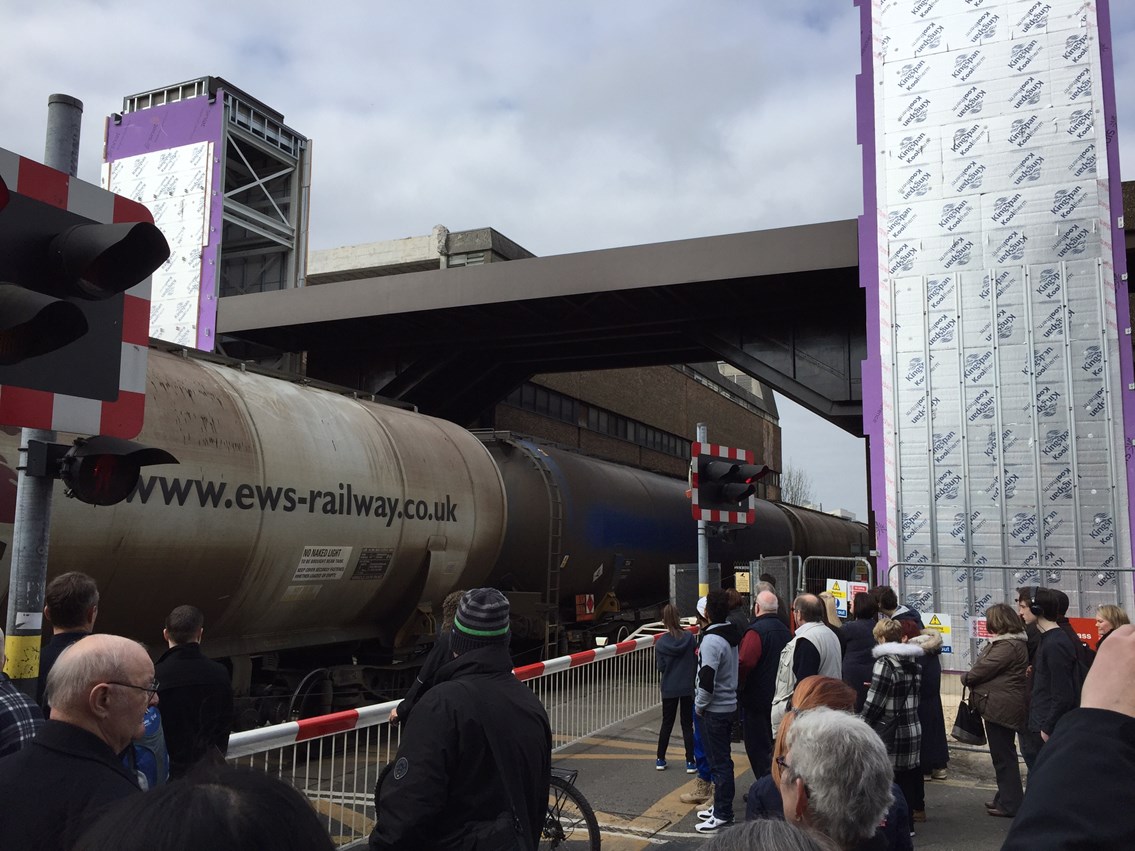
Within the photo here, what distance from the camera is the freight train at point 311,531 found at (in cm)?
649

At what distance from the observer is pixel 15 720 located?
2635 mm

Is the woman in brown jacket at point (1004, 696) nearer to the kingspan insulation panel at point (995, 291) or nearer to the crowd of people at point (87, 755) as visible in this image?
the crowd of people at point (87, 755)

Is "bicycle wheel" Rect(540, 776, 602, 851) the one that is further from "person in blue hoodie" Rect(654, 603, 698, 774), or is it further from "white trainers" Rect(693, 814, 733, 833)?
"person in blue hoodie" Rect(654, 603, 698, 774)

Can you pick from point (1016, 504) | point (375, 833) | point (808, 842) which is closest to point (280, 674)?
point (375, 833)

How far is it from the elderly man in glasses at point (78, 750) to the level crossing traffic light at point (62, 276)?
1.25m

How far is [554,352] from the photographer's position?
21.9 m

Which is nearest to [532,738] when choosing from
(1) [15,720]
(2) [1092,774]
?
(1) [15,720]

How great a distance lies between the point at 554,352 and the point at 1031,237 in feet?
39.2

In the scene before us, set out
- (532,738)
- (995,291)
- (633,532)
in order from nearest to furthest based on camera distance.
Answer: (532,738) < (995,291) < (633,532)

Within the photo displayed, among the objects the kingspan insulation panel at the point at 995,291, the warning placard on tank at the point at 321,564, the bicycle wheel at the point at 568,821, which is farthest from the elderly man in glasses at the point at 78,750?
the kingspan insulation panel at the point at 995,291

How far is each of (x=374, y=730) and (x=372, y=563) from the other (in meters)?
1.60

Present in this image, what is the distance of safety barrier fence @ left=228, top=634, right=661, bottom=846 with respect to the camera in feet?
16.5

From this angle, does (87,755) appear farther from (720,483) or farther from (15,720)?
(720,483)

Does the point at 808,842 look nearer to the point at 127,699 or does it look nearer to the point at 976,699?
the point at 127,699
